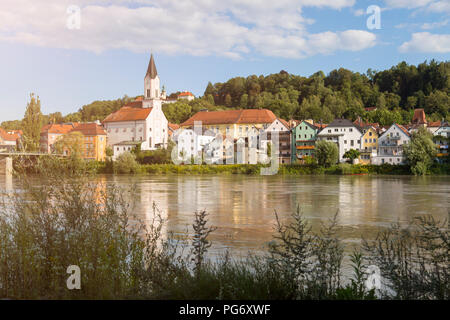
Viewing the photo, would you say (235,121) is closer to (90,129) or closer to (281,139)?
(281,139)

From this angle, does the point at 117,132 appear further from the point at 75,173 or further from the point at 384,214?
the point at 75,173

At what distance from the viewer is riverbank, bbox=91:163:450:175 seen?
2795 inches

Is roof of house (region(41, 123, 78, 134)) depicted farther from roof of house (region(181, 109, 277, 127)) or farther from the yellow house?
the yellow house

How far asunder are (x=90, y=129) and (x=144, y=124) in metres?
13.9

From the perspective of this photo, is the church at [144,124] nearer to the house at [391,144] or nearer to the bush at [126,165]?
the bush at [126,165]

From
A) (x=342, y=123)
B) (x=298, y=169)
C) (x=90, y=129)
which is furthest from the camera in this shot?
(x=90, y=129)

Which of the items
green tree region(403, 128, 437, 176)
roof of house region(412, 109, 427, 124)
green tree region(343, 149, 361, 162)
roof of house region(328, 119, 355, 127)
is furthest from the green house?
roof of house region(412, 109, 427, 124)

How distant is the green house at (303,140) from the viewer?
8938 centimetres

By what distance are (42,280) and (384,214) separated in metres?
16.4

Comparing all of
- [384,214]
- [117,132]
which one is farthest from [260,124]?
[384,214]

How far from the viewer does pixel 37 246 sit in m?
6.50

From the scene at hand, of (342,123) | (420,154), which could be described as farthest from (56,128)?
(420,154)

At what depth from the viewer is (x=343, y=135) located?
86312mm

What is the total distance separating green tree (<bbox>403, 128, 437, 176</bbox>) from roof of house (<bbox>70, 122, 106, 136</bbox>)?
75542 millimetres
